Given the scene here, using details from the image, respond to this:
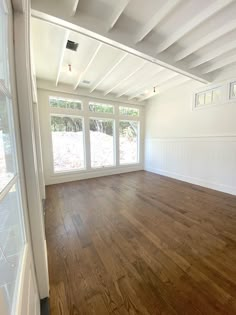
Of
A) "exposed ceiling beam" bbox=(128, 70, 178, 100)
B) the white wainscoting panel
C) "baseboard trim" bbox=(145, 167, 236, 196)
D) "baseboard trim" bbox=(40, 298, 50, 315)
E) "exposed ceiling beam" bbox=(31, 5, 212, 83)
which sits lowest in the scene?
"baseboard trim" bbox=(40, 298, 50, 315)

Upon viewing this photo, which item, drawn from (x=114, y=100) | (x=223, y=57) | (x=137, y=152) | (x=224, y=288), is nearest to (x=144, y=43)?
(x=223, y=57)

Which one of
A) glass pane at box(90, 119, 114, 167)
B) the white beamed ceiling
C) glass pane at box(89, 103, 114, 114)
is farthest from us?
glass pane at box(90, 119, 114, 167)

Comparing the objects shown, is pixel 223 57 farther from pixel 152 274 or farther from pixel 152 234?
pixel 152 274

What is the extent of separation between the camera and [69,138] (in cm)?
437

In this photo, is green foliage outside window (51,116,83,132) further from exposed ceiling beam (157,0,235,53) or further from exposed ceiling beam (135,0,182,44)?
exposed ceiling beam (157,0,235,53)

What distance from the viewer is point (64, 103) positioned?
4.20 m

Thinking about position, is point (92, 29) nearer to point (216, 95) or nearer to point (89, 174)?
point (216, 95)

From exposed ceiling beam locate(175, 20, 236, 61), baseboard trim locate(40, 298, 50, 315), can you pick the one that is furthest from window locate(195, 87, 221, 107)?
baseboard trim locate(40, 298, 50, 315)

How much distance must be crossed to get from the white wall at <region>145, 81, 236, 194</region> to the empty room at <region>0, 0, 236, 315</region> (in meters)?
0.03

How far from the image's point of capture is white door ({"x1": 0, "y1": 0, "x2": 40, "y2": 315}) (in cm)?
53

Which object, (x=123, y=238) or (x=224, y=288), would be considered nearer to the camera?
(x=224, y=288)

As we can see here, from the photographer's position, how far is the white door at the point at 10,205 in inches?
20.9

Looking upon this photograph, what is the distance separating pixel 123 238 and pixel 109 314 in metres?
0.82

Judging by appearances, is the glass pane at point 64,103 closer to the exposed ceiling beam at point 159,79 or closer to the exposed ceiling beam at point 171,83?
the exposed ceiling beam at point 159,79
